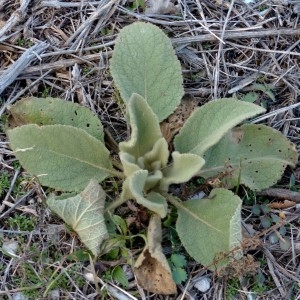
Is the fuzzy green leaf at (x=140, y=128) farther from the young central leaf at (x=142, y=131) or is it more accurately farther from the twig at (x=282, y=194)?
the twig at (x=282, y=194)

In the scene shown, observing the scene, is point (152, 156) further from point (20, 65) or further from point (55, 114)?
point (20, 65)

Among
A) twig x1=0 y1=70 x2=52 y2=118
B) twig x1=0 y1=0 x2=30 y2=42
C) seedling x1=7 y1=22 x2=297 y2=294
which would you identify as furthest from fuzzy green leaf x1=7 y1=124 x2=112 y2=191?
twig x1=0 y1=0 x2=30 y2=42

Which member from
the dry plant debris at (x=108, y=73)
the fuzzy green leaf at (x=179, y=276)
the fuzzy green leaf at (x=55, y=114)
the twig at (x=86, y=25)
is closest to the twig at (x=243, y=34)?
the dry plant debris at (x=108, y=73)

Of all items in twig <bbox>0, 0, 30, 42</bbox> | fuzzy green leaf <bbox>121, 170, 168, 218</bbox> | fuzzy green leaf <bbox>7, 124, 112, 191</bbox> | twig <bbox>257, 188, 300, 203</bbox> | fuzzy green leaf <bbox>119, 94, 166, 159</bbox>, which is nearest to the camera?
fuzzy green leaf <bbox>121, 170, 168, 218</bbox>

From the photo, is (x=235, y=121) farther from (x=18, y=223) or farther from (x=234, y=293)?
(x=18, y=223)

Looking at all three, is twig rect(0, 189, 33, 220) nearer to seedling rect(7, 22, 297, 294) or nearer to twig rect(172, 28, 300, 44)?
seedling rect(7, 22, 297, 294)

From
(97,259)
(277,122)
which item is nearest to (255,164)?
(277,122)

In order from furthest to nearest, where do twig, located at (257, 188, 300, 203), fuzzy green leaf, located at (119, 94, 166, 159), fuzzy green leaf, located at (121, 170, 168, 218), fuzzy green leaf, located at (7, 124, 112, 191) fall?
twig, located at (257, 188, 300, 203) < fuzzy green leaf, located at (7, 124, 112, 191) < fuzzy green leaf, located at (119, 94, 166, 159) < fuzzy green leaf, located at (121, 170, 168, 218)
